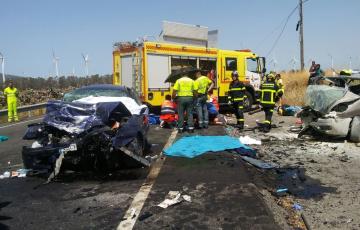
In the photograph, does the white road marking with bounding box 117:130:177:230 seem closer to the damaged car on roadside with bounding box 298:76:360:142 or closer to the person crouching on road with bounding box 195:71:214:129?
the damaged car on roadside with bounding box 298:76:360:142

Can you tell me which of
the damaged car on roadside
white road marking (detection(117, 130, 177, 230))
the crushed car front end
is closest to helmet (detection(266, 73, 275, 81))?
the damaged car on roadside

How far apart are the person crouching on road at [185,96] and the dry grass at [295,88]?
1045 cm

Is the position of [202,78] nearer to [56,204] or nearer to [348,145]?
[348,145]

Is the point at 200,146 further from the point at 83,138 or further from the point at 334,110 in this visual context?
the point at 334,110

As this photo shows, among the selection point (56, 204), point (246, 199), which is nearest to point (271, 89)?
point (246, 199)

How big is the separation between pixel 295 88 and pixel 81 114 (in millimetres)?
21059

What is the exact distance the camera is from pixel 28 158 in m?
6.75

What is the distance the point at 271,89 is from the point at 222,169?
5.88 m

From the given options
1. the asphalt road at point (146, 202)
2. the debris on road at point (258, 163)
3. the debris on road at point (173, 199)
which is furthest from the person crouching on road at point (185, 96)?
the debris on road at point (173, 199)

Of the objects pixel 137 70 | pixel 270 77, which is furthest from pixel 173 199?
pixel 137 70

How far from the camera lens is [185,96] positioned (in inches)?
474

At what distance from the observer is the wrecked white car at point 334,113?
9.85 metres

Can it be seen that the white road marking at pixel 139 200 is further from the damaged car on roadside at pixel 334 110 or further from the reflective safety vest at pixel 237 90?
the reflective safety vest at pixel 237 90

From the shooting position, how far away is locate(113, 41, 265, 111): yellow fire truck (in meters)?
15.3
